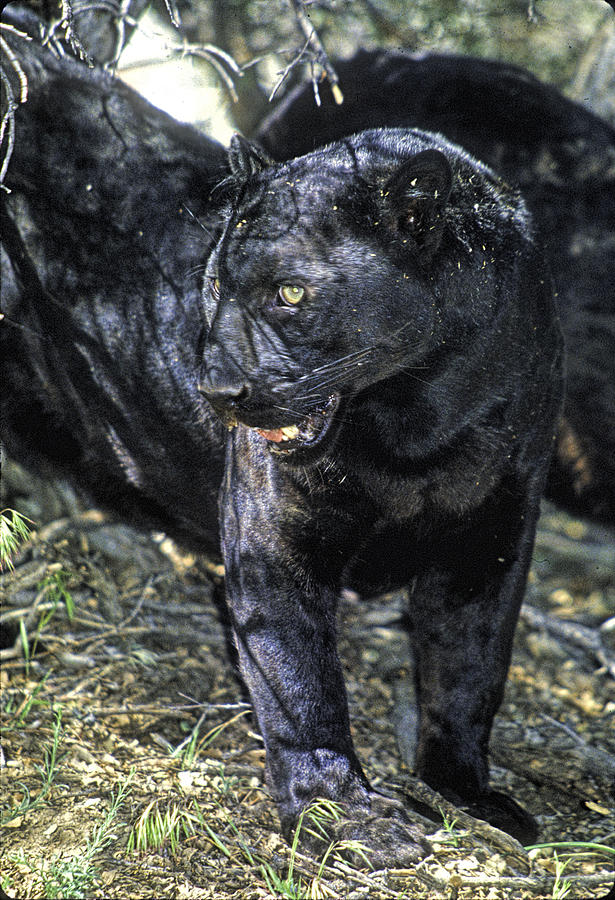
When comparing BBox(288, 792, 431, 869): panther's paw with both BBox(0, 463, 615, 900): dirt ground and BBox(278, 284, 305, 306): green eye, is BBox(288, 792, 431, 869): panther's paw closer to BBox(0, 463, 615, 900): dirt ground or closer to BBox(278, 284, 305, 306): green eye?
BBox(0, 463, 615, 900): dirt ground

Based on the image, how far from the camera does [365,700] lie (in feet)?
10.7

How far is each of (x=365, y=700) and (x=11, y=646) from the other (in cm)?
136

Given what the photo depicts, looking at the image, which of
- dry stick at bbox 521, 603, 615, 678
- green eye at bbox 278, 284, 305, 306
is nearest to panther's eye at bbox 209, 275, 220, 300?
green eye at bbox 278, 284, 305, 306

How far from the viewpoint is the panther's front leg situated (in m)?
2.37

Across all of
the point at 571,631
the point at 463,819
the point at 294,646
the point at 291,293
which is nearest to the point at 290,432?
the point at 291,293

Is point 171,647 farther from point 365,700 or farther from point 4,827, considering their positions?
point 4,827

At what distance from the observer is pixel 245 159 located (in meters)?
2.41

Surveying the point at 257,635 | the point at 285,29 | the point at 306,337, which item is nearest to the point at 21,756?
the point at 257,635

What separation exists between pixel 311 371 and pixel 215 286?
0.41m

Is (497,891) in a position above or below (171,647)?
below

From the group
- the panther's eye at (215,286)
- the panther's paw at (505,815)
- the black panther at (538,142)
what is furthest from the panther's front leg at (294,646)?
the black panther at (538,142)

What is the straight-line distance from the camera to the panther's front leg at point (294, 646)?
2.37 metres

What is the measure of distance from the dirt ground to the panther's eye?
52.6 inches

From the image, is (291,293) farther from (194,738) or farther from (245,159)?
(194,738)
